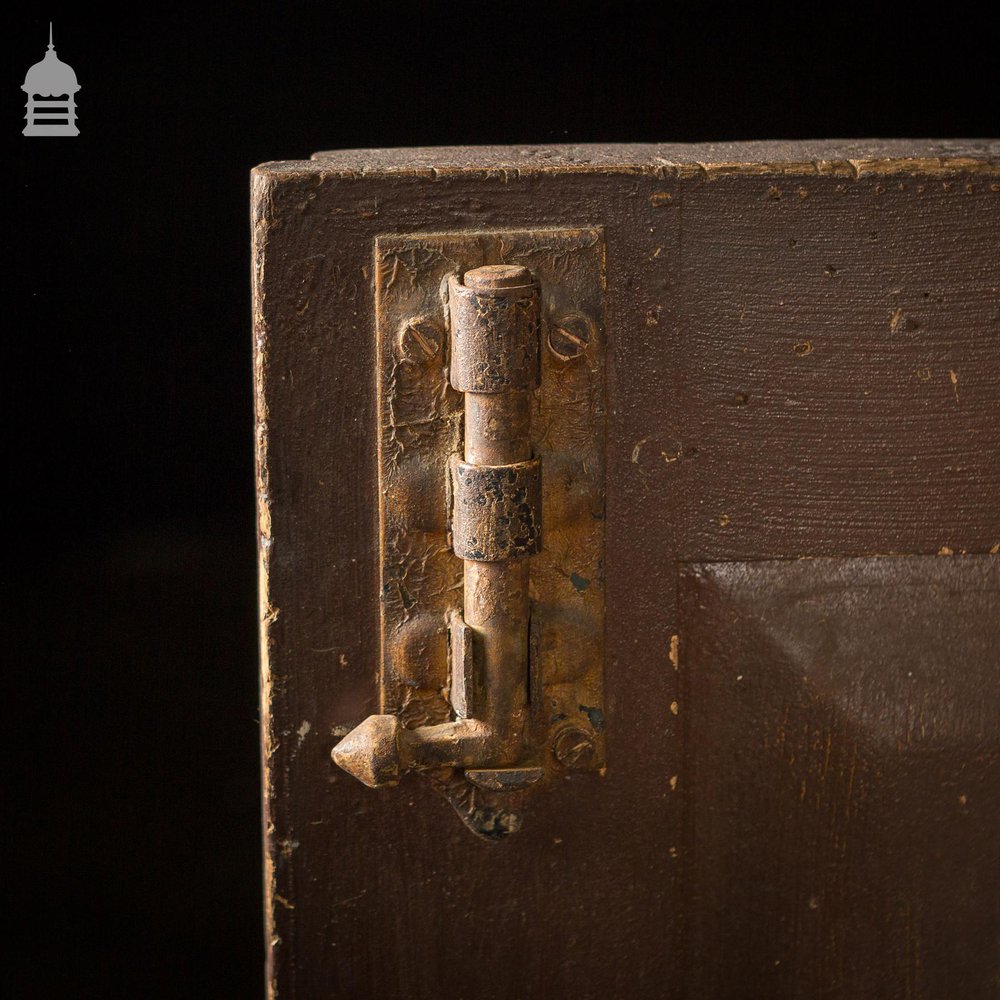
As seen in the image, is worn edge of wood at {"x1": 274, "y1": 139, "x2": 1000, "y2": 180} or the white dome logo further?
the white dome logo

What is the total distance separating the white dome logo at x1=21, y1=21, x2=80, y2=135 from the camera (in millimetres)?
1509

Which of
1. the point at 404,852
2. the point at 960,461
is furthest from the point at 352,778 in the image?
the point at 960,461

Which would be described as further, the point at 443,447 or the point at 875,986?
the point at 875,986

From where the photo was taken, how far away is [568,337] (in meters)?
0.93

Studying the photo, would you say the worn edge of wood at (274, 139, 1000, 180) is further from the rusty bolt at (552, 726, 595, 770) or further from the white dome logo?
the white dome logo

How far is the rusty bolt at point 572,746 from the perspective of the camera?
998 mm

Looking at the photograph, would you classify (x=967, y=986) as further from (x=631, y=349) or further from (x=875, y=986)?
(x=631, y=349)

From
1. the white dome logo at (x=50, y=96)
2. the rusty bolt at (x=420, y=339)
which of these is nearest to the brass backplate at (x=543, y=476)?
the rusty bolt at (x=420, y=339)

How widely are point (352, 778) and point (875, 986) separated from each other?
36 cm

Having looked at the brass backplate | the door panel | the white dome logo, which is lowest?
the door panel

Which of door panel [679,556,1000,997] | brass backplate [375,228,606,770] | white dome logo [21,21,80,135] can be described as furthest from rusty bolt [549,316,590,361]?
white dome logo [21,21,80,135]

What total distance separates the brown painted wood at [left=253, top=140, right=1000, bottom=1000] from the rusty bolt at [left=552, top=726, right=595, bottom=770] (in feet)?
0.07

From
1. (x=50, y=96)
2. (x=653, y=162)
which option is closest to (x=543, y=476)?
(x=653, y=162)

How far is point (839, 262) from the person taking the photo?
0.96 meters
